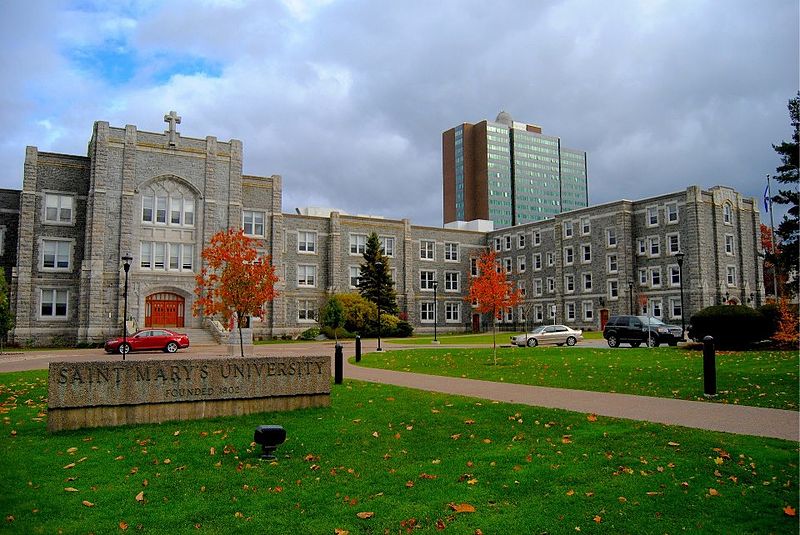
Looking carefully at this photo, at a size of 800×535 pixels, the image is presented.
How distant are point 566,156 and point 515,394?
592 ft

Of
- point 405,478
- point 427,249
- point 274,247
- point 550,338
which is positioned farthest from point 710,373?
point 427,249

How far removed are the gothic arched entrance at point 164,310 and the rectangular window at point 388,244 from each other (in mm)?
23213

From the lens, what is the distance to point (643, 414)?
1091 centimetres

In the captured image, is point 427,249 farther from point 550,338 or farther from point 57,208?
point 57,208

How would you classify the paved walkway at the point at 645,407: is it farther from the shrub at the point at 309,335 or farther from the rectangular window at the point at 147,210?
the rectangular window at the point at 147,210

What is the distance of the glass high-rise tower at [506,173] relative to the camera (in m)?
161

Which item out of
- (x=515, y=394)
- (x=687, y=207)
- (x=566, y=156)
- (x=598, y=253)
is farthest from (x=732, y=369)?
(x=566, y=156)

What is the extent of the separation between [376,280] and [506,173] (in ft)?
381

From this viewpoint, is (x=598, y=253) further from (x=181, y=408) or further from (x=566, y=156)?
(x=566, y=156)

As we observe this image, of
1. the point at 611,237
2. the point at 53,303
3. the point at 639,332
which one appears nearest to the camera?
the point at 639,332

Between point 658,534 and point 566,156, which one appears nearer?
point 658,534

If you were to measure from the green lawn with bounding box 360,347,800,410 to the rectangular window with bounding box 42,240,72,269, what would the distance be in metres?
32.1

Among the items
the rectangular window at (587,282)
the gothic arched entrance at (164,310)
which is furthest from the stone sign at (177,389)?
the rectangular window at (587,282)

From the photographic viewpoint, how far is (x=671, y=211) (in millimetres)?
55094
